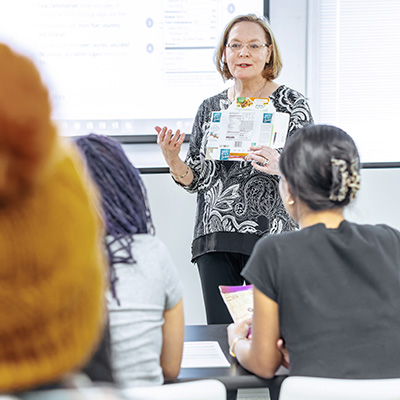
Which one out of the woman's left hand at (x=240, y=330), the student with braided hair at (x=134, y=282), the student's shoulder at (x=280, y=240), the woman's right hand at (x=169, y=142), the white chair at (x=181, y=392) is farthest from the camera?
the woman's right hand at (x=169, y=142)

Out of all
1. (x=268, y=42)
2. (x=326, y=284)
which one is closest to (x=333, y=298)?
(x=326, y=284)

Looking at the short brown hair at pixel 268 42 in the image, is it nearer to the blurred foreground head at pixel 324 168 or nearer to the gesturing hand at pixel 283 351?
the blurred foreground head at pixel 324 168

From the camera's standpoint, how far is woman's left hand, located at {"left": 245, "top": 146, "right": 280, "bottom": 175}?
221 centimetres

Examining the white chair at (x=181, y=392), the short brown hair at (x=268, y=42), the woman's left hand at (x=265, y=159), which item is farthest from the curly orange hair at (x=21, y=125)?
the short brown hair at (x=268, y=42)

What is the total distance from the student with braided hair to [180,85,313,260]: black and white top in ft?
3.15

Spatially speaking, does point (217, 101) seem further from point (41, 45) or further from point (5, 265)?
point (5, 265)

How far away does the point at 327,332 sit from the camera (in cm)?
124

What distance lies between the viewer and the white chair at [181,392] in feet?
3.16

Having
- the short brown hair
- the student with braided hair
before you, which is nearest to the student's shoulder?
the student with braided hair

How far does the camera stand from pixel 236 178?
2305 mm

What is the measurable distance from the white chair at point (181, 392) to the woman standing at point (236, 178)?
118cm

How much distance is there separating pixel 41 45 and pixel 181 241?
1395mm

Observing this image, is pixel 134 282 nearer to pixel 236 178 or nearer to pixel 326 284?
pixel 326 284

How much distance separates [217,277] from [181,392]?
125 cm
